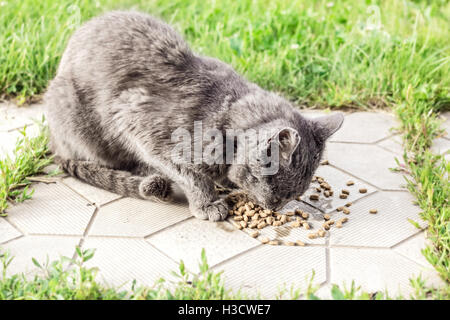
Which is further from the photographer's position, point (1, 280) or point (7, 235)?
point (7, 235)

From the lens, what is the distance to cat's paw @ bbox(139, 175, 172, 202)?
325cm

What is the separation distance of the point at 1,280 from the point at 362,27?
3.93 meters

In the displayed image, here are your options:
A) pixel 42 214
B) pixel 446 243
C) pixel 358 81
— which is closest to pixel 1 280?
pixel 42 214

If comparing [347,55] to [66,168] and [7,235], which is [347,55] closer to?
[66,168]

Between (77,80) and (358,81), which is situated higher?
(77,80)

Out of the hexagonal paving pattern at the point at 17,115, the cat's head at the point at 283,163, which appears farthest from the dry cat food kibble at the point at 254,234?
the hexagonal paving pattern at the point at 17,115

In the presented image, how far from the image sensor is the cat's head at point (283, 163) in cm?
292

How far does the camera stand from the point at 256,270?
9.05ft

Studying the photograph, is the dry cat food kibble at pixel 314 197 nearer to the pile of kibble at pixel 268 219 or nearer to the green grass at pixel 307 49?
the pile of kibble at pixel 268 219

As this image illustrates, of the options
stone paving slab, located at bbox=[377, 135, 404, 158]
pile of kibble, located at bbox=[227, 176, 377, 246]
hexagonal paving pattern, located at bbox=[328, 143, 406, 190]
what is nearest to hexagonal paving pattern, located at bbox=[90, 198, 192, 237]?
pile of kibble, located at bbox=[227, 176, 377, 246]

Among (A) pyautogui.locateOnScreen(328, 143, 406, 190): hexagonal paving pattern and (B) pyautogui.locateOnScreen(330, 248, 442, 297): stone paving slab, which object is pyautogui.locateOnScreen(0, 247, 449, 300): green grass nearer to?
(B) pyautogui.locateOnScreen(330, 248, 442, 297): stone paving slab

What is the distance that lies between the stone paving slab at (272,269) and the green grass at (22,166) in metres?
1.33

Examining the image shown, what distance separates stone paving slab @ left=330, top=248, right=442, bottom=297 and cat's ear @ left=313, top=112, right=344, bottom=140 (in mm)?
634

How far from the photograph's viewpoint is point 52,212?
3205 millimetres
